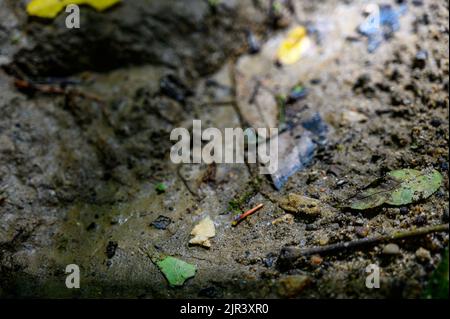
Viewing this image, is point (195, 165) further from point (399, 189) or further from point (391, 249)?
point (391, 249)

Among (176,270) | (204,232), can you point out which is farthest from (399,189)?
(176,270)

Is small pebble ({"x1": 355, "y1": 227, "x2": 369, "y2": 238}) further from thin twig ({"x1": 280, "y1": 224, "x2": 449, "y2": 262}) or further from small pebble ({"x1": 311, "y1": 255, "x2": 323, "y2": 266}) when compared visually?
small pebble ({"x1": 311, "y1": 255, "x2": 323, "y2": 266})

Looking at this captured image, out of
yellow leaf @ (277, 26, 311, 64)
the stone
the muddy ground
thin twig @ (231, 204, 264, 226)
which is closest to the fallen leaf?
the muddy ground

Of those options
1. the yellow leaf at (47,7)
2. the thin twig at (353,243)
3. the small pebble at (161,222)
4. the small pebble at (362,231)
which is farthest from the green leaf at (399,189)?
the yellow leaf at (47,7)

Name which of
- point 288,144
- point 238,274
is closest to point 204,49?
point 288,144

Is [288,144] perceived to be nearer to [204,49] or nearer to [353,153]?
[353,153]

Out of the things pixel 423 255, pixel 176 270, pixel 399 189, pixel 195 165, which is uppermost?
pixel 195 165
